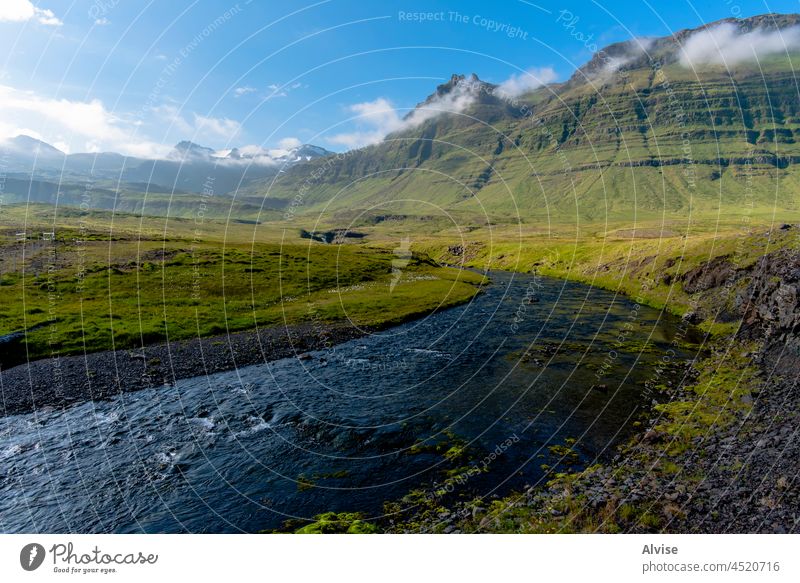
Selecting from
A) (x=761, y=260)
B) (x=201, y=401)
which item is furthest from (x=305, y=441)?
(x=761, y=260)

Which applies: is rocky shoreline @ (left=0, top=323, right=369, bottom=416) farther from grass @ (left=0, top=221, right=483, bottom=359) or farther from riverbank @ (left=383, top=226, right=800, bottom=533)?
riverbank @ (left=383, top=226, right=800, bottom=533)

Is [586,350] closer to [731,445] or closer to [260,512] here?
[731,445]

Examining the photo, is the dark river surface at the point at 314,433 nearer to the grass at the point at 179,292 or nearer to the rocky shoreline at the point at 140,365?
the rocky shoreline at the point at 140,365

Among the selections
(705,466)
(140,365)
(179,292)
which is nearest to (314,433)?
(705,466)

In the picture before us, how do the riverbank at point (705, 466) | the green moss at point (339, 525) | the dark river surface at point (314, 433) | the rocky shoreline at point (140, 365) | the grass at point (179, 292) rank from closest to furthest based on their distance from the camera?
the riverbank at point (705, 466), the green moss at point (339, 525), the dark river surface at point (314, 433), the rocky shoreline at point (140, 365), the grass at point (179, 292)

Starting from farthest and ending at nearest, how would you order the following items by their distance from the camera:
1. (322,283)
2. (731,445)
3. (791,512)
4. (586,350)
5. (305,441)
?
(322,283) < (586,350) < (305,441) < (731,445) < (791,512)

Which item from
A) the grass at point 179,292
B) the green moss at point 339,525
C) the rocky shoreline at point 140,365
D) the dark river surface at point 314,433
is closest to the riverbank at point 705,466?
the green moss at point 339,525
